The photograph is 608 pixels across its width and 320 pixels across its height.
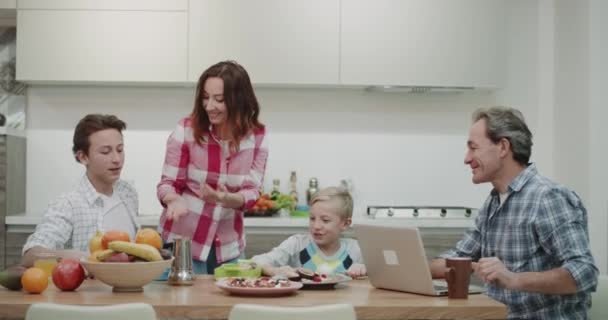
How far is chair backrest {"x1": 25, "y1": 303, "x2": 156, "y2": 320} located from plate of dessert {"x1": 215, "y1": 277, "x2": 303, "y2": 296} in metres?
0.34

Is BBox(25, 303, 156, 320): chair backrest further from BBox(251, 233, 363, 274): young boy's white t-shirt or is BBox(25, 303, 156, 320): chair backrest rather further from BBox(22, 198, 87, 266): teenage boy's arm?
BBox(251, 233, 363, 274): young boy's white t-shirt

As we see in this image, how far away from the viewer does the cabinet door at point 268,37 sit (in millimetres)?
4500

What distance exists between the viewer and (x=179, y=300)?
2.16 metres

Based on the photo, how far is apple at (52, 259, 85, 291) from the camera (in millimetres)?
2283

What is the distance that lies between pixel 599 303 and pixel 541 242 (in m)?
0.29

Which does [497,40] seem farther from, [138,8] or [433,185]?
[138,8]

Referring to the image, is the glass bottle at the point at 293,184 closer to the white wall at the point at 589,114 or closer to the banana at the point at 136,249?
the white wall at the point at 589,114

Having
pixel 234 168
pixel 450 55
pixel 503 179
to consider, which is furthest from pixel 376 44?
pixel 503 179

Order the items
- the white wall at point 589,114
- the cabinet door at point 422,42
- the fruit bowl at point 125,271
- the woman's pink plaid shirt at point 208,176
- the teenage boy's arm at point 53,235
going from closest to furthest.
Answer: the fruit bowl at point 125,271 → the teenage boy's arm at point 53,235 → the woman's pink plaid shirt at point 208,176 → the white wall at point 589,114 → the cabinet door at point 422,42

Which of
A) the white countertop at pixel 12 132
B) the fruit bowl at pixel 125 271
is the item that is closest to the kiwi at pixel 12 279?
the fruit bowl at pixel 125 271

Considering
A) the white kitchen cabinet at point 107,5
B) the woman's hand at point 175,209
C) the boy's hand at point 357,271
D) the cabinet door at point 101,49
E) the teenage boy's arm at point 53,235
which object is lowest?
the boy's hand at point 357,271

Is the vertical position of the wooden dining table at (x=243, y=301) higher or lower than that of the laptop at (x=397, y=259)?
lower

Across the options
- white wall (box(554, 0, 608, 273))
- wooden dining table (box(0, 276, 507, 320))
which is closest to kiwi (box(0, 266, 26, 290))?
wooden dining table (box(0, 276, 507, 320))

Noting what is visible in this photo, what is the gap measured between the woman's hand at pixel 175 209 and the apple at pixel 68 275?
521 mm
